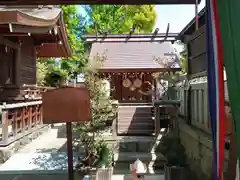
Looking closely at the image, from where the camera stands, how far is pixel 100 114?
644 centimetres

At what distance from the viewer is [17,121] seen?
8.49 metres

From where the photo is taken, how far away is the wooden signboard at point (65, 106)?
2504mm

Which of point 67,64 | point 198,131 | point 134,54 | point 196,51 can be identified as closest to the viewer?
point 198,131

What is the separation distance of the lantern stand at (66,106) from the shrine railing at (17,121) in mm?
5105

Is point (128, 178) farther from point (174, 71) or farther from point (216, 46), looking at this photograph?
point (174, 71)

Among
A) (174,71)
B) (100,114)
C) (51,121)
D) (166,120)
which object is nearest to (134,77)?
(174,71)

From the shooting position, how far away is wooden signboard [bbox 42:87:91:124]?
2.50 m

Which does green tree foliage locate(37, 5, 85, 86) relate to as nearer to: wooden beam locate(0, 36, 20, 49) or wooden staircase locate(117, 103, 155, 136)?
wooden staircase locate(117, 103, 155, 136)

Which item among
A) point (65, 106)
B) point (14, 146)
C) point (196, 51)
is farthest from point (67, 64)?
point (65, 106)

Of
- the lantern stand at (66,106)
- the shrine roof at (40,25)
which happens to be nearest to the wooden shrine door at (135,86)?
the shrine roof at (40,25)

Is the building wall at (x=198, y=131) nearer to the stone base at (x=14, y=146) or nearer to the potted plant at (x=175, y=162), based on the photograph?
the potted plant at (x=175, y=162)

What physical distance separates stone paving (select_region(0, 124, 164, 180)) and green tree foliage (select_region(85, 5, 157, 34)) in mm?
18247

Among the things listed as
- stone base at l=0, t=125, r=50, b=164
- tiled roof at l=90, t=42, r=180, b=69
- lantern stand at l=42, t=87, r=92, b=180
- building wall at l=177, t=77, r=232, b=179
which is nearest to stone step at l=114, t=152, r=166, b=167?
building wall at l=177, t=77, r=232, b=179

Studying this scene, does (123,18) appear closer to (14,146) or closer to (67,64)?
(67,64)
